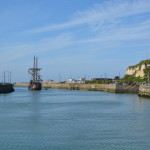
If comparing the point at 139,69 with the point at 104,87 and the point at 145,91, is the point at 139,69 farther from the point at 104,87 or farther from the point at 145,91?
the point at 145,91

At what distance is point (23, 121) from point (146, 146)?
52.9 feet

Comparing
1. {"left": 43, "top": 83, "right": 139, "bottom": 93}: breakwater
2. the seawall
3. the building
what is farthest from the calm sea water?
the building

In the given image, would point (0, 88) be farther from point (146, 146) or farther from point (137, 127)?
point (146, 146)

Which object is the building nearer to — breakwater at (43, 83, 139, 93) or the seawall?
breakwater at (43, 83, 139, 93)

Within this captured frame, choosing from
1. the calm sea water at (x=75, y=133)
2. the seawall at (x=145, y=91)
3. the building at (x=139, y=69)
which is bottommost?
the calm sea water at (x=75, y=133)

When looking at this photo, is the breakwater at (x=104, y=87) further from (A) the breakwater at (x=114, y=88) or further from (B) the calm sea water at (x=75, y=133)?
(B) the calm sea water at (x=75, y=133)

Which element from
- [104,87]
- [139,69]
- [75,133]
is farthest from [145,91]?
[139,69]

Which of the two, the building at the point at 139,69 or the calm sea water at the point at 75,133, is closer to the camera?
the calm sea water at the point at 75,133

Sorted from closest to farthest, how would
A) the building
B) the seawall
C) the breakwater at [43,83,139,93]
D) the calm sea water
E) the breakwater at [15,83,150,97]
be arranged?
the calm sea water, the seawall, the breakwater at [15,83,150,97], the breakwater at [43,83,139,93], the building

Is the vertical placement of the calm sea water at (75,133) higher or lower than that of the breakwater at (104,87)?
lower

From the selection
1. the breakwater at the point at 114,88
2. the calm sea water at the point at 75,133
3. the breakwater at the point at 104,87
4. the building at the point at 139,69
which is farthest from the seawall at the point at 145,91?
the building at the point at 139,69

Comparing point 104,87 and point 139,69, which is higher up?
point 139,69

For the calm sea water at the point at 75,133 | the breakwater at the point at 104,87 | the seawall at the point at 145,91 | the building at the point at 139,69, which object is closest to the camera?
the calm sea water at the point at 75,133

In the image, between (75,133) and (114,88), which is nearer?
(75,133)
